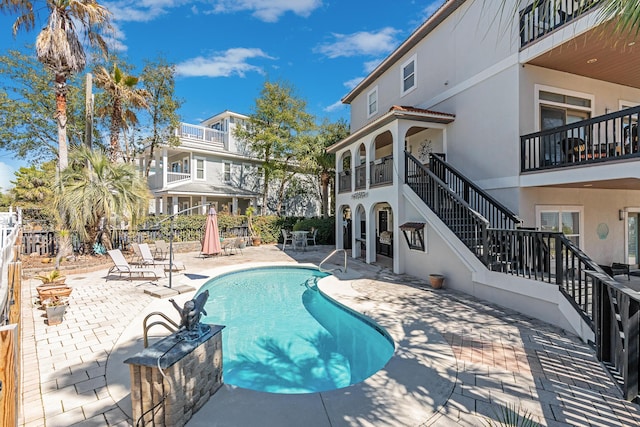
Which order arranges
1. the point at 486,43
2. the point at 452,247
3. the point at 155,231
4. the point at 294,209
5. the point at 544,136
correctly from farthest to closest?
the point at 294,209 → the point at 155,231 → the point at 486,43 → the point at 452,247 → the point at 544,136

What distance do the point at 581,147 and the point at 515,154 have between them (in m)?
1.52

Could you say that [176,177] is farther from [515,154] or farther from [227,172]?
[515,154]

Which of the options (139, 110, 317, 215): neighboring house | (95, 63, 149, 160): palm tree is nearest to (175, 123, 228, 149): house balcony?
(139, 110, 317, 215): neighboring house

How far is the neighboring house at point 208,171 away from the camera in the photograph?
75.3 ft

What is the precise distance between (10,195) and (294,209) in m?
21.9

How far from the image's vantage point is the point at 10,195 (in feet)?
75.3

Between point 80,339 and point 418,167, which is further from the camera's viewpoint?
point 418,167

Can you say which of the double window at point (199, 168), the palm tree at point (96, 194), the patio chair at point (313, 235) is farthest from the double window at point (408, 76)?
the double window at point (199, 168)

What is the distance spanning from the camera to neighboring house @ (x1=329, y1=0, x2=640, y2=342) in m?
7.40

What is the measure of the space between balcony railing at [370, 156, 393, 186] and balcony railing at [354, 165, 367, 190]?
0.74m

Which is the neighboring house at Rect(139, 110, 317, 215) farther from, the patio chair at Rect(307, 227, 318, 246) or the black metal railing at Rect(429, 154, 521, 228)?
the black metal railing at Rect(429, 154, 521, 228)

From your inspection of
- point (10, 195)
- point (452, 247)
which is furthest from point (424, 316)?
point (10, 195)

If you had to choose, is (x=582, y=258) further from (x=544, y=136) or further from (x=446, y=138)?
(x=446, y=138)

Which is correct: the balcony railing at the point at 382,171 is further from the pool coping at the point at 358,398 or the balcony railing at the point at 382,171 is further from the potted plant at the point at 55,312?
the potted plant at the point at 55,312
